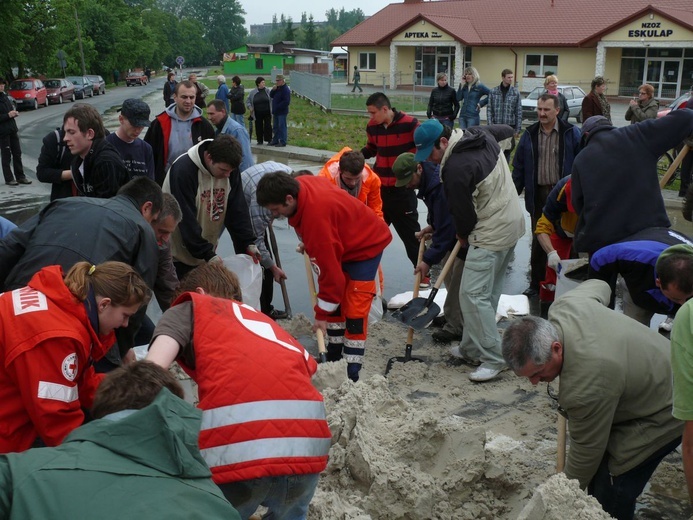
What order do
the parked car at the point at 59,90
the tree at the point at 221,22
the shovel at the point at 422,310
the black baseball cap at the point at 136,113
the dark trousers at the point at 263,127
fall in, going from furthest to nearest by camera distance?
1. the tree at the point at 221,22
2. the parked car at the point at 59,90
3. the dark trousers at the point at 263,127
4. the black baseball cap at the point at 136,113
5. the shovel at the point at 422,310

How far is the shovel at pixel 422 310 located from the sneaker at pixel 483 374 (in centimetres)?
55

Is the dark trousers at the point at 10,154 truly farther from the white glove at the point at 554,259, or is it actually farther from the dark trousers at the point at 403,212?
the white glove at the point at 554,259

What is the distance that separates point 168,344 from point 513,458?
7.55ft

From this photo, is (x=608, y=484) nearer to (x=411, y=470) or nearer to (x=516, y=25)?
A: (x=411, y=470)

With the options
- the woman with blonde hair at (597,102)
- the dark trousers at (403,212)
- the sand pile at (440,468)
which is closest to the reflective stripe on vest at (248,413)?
the sand pile at (440,468)

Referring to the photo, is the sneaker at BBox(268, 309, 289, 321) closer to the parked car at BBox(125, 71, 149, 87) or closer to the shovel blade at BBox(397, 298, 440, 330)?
the shovel blade at BBox(397, 298, 440, 330)

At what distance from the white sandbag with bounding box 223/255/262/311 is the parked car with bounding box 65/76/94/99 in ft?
128

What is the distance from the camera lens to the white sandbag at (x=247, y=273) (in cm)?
563

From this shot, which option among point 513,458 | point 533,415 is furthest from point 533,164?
point 513,458

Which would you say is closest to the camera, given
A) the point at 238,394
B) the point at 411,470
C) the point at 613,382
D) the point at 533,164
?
the point at 238,394

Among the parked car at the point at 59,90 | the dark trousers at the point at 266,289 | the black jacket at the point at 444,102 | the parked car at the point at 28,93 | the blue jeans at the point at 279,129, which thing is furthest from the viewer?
the parked car at the point at 59,90

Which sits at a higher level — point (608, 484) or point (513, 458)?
point (608, 484)

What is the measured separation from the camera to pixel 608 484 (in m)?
3.38

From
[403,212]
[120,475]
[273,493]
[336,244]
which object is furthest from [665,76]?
[120,475]
